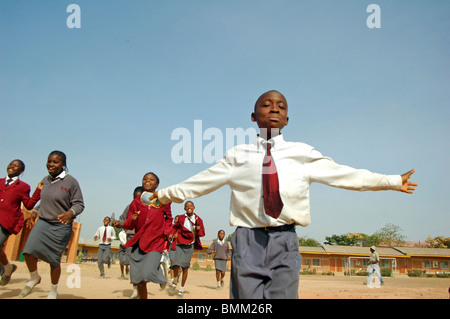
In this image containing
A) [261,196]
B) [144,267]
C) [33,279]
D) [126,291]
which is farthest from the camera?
[126,291]

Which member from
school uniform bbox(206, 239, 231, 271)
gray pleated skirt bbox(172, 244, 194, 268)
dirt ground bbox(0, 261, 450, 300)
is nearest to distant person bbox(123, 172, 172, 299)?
dirt ground bbox(0, 261, 450, 300)

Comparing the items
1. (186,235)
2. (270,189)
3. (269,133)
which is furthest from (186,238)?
(270,189)

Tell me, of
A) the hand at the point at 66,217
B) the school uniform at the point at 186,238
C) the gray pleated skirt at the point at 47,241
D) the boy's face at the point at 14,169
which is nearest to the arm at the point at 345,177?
the hand at the point at 66,217

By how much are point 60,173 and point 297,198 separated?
4489mm

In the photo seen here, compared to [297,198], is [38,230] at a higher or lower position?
lower

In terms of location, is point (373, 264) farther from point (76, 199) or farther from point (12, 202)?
point (12, 202)

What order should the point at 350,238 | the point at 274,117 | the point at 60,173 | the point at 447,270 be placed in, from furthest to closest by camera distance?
the point at 350,238
the point at 447,270
the point at 60,173
the point at 274,117

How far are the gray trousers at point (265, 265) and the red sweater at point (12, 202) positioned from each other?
185 inches

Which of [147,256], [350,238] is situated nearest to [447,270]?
[350,238]

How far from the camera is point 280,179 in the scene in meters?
2.97

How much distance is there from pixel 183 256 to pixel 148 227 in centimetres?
377
